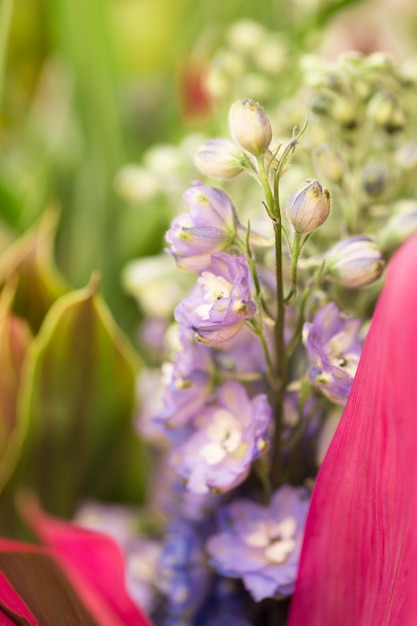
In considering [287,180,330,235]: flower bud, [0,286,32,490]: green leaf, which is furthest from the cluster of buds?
[0,286,32,490]: green leaf

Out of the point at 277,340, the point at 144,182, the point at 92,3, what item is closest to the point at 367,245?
the point at 277,340

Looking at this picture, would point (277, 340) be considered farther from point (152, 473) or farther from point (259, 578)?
point (152, 473)

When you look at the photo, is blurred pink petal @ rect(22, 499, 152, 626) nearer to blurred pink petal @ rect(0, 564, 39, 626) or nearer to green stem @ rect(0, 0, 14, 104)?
blurred pink petal @ rect(0, 564, 39, 626)

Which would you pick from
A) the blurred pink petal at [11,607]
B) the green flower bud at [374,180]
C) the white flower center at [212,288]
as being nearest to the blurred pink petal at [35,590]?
the blurred pink petal at [11,607]

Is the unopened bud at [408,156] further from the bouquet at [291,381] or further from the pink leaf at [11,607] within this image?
the pink leaf at [11,607]

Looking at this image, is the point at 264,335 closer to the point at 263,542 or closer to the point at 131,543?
the point at 263,542

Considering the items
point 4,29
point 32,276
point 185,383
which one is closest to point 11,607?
point 185,383
